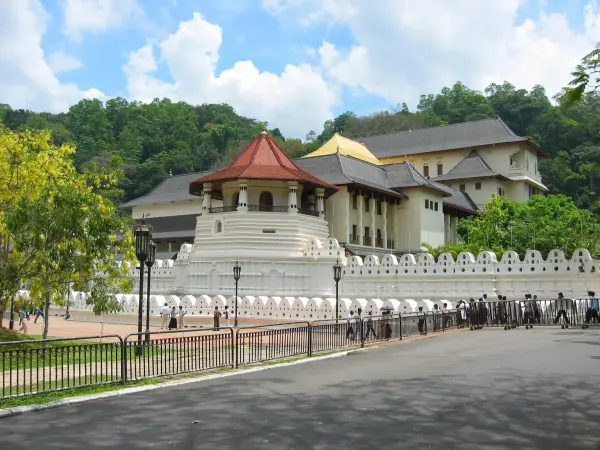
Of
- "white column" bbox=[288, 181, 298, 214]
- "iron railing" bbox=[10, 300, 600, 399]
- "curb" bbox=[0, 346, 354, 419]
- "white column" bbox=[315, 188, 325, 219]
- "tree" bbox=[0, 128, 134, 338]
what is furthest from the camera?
"white column" bbox=[315, 188, 325, 219]

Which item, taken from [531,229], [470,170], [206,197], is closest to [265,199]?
[206,197]

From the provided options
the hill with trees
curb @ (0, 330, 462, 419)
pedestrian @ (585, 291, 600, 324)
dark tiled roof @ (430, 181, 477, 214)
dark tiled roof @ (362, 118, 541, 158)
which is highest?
the hill with trees

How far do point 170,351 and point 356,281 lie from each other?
2259 cm

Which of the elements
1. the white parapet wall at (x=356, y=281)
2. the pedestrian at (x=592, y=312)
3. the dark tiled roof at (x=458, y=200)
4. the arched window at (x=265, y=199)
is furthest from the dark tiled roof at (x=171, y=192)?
the pedestrian at (x=592, y=312)

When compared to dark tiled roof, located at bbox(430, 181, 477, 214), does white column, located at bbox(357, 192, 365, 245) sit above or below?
below

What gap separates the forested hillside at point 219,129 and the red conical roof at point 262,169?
43.5 metres

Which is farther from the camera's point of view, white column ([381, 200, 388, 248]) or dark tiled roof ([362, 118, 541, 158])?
dark tiled roof ([362, 118, 541, 158])

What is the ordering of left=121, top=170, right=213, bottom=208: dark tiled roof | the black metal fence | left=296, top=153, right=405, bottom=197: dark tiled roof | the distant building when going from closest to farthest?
the black metal fence
the distant building
left=296, top=153, right=405, bottom=197: dark tiled roof
left=121, top=170, right=213, bottom=208: dark tiled roof

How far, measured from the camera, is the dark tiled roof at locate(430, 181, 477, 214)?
53.8m

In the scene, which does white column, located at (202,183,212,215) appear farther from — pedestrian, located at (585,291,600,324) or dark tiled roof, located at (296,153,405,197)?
pedestrian, located at (585,291,600,324)

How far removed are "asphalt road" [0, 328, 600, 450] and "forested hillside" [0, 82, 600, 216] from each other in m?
66.1

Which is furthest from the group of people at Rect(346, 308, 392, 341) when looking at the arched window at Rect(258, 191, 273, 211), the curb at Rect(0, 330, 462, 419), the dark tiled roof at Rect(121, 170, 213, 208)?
the dark tiled roof at Rect(121, 170, 213, 208)

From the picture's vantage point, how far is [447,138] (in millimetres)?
68938

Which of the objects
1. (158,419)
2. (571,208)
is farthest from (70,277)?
(571,208)
